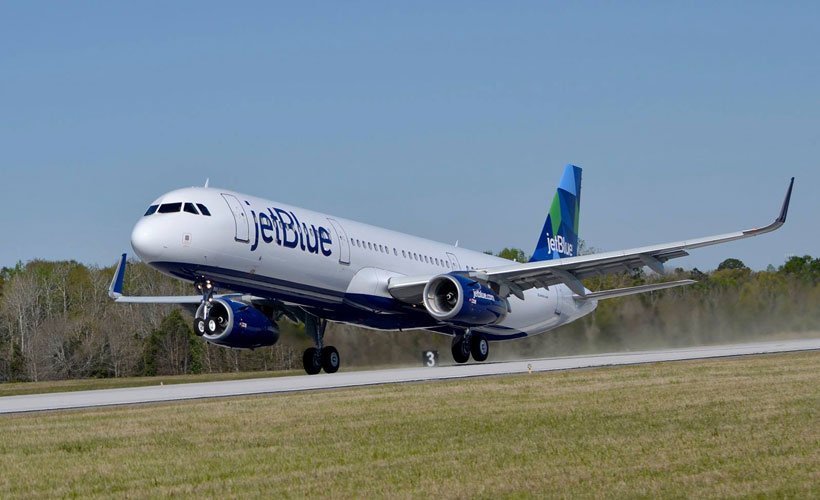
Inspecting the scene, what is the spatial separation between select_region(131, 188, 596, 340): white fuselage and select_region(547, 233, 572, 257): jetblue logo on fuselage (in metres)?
5.79

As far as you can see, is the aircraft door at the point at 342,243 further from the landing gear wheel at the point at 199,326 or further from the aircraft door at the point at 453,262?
the aircraft door at the point at 453,262

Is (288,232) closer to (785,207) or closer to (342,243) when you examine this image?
(342,243)

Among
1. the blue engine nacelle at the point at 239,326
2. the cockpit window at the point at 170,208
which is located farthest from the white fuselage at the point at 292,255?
the blue engine nacelle at the point at 239,326

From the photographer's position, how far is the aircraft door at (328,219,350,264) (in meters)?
29.5

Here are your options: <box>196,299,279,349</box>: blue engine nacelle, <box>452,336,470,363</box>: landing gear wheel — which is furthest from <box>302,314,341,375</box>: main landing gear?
<box>452,336,470,363</box>: landing gear wheel

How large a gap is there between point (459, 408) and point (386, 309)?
53.8 ft

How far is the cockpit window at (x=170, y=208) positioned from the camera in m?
25.7

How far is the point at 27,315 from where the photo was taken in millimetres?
74688

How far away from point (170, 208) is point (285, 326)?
710cm

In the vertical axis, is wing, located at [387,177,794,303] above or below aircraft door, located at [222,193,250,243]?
below

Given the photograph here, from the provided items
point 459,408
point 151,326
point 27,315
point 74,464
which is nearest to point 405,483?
point 74,464

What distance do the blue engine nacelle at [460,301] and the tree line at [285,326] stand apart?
4381mm

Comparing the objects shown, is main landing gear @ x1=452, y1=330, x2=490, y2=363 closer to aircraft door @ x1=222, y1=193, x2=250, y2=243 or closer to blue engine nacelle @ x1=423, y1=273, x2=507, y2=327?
blue engine nacelle @ x1=423, y1=273, x2=507, y2=327

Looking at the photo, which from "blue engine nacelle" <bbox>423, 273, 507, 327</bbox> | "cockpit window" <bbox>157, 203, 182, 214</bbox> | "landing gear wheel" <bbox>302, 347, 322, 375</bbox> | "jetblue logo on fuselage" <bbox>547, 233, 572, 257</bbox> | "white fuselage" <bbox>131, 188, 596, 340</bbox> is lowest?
Answer: "landing gear wheel" <bbox>302, 347, 322, 375</bbox>
